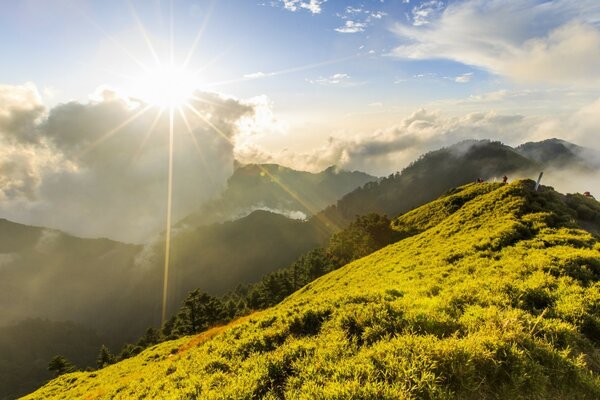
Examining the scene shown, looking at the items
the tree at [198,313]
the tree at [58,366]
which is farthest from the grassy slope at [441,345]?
the tree at [58,366]

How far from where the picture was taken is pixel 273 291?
4210 inches

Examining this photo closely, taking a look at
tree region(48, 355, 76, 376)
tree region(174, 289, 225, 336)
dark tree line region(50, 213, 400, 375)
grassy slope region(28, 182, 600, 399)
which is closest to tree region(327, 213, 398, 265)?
dark tree line region(50, 213, 400, 375)

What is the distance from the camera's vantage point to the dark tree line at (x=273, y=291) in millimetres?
79062

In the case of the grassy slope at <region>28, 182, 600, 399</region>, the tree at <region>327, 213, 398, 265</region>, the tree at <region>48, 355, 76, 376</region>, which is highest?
the grassy slope at <region>28, 182, 600, 399</region>

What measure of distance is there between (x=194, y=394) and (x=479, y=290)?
12792 millimetres

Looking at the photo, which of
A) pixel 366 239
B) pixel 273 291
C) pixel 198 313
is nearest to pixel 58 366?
pixel 198 313

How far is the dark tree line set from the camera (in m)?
79.1

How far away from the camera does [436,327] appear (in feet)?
35.0

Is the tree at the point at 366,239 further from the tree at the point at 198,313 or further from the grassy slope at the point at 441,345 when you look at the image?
the grassy slope at the point at 441,345

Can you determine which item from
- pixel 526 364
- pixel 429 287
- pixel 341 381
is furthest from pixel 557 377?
pixel 429 287

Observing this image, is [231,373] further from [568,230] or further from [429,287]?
[568,230]

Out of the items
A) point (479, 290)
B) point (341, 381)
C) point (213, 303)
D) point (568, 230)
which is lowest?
point (213, 303)

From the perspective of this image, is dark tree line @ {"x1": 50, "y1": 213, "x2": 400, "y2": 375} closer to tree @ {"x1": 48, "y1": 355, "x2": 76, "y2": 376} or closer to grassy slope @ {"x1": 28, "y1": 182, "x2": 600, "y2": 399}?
tree @ {"x1": 48, "y1": 355, "x2": 76, "y2": 376}

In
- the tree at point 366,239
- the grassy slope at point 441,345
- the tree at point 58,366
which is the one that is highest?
the grassy slope at point 441,345
